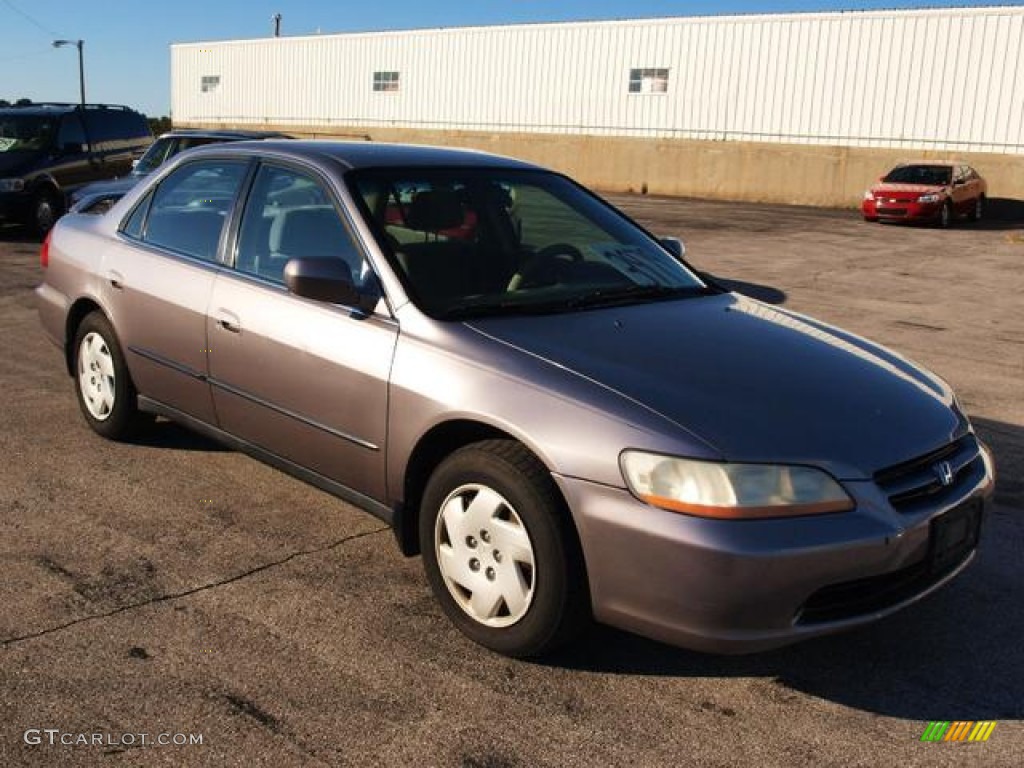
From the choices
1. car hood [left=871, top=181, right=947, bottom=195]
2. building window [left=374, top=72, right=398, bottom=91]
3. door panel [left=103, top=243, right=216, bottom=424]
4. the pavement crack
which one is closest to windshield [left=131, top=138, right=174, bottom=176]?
door panel [left=103, top=243, right=216, bottom=424]

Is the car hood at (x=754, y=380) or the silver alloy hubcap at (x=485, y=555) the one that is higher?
the car hood at (x=754, y=380)

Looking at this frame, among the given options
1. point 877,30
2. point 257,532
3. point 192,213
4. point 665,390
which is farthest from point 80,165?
point 877,30

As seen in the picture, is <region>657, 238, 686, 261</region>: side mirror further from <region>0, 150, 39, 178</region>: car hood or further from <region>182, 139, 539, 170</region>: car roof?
<region>0, 150, 39, 178</region>: car hood

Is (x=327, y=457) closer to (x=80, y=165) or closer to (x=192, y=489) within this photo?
(x=192, y=489)

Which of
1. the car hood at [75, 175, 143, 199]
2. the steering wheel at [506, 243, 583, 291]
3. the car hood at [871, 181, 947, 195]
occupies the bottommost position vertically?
the car hood at [75, 175, 143, 199]

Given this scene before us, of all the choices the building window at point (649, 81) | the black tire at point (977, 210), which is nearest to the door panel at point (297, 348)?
the black tire at point (977, 210)

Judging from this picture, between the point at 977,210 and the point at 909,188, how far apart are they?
3.48 meters

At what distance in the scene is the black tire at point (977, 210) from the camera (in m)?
25.2

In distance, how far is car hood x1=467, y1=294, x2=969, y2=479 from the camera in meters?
3.08

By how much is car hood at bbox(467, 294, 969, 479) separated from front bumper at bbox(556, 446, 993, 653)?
0.64 ft

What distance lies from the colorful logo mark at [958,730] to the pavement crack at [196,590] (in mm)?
2259

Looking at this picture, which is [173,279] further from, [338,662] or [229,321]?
[338,662]

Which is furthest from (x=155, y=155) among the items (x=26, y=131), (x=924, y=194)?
(x=924, y=194)

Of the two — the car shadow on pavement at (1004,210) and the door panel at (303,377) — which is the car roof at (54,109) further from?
the car shadow on pavement at (1004,210)
